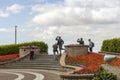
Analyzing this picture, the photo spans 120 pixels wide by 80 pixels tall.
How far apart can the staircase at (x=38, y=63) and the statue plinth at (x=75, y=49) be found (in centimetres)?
174

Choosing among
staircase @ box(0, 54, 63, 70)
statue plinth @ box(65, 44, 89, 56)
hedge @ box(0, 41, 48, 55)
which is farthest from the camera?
hedge @ box(0, 41, 48, 55)

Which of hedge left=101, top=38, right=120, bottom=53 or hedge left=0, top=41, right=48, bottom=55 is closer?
hedge left=101, top=38, right=120, bottom=53

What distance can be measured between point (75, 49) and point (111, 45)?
9444mm

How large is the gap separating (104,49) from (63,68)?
18.9 m

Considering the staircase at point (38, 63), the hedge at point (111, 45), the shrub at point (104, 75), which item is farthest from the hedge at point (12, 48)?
the shrub at point (104, 75)

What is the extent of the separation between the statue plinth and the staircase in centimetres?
174

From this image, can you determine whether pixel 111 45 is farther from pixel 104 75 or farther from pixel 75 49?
pixel 104 75

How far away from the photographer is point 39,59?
38.5m

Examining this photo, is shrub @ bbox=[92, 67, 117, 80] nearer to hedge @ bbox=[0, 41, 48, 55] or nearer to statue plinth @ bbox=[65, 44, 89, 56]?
statue plinth @ bbox=[65, 44, 89, 56]

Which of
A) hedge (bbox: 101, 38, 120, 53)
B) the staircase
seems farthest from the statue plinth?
hedge (bbox: 101, 38, 120, 53)

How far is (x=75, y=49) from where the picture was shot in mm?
37469

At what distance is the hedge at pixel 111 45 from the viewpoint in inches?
1738

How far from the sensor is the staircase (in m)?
34.6

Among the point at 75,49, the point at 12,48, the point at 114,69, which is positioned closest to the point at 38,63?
the point at 75,49
